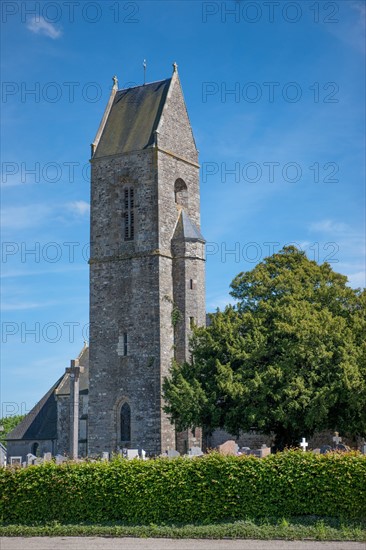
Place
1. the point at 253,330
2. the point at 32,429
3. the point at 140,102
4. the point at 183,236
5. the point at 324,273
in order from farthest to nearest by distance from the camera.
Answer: the point at 32,429 → the point at 140,102 → the point at 183,236 → the point at 324,273 → the point at 253,330

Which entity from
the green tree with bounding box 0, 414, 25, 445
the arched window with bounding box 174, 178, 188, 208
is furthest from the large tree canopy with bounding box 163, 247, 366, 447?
the green tree with bounding box 0, 414, 25, 445

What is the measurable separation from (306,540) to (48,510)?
725 cm

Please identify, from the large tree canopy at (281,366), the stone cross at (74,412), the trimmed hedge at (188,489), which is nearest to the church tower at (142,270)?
the stone cross at (74,412)

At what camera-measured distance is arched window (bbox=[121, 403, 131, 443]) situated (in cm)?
4350

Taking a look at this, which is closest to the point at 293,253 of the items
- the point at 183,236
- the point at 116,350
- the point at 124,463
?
the point at 183,236

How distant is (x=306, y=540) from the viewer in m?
21.0

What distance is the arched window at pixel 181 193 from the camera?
155 feet

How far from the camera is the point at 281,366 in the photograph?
37125 millimetres

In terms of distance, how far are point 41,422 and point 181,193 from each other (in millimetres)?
22377

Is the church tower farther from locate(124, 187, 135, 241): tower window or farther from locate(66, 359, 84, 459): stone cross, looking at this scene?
locate(66, 359, 84, 459): stone cross

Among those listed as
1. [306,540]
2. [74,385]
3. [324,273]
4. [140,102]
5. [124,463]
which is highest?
[140,102]

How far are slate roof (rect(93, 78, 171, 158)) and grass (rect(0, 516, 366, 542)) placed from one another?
2693 centimetres

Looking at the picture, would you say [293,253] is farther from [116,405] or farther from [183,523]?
[183,523]

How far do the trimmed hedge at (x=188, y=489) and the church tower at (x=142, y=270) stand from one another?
18392 mm
